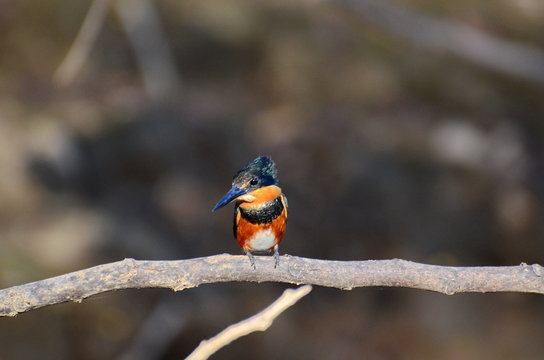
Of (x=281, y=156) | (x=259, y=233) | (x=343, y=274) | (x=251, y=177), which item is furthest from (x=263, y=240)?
(x=281, y=156)

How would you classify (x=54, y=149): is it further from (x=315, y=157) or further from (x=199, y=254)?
(x=315, y=157)

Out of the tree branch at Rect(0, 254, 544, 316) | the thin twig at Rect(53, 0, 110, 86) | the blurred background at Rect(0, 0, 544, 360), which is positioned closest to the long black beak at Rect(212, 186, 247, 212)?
the tree branch at Rect(0, 254, 544, 316)

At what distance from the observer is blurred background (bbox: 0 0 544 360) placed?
5.98 m

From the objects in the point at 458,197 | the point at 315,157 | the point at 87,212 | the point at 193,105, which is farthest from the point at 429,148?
the point at 87,212

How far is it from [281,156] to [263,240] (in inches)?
163

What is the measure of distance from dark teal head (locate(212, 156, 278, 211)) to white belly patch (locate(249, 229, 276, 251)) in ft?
1.00

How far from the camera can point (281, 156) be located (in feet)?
23.1

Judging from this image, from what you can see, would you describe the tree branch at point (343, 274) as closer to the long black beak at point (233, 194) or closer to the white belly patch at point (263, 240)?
the long black beak at point (233, 194)

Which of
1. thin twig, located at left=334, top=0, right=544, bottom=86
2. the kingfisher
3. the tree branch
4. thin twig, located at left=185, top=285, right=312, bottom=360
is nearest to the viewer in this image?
thin twig, located at left=185, top=285, right=312, bottom=360

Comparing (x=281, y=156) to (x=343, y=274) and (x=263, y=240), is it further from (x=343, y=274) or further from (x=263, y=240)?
(x=343, y=274)

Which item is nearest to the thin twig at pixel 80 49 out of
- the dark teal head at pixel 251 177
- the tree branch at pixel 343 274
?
the dark teal head at pixel 251 177

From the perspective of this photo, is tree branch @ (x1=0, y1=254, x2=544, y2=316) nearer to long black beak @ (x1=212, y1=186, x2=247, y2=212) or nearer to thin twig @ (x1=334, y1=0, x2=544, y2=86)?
long black beak @ (x1=212, y1=186, x2=247, y2=212)

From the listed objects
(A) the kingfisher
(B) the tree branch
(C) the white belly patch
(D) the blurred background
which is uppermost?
(D) the blurred background

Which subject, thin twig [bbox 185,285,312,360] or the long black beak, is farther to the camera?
the long black beak
